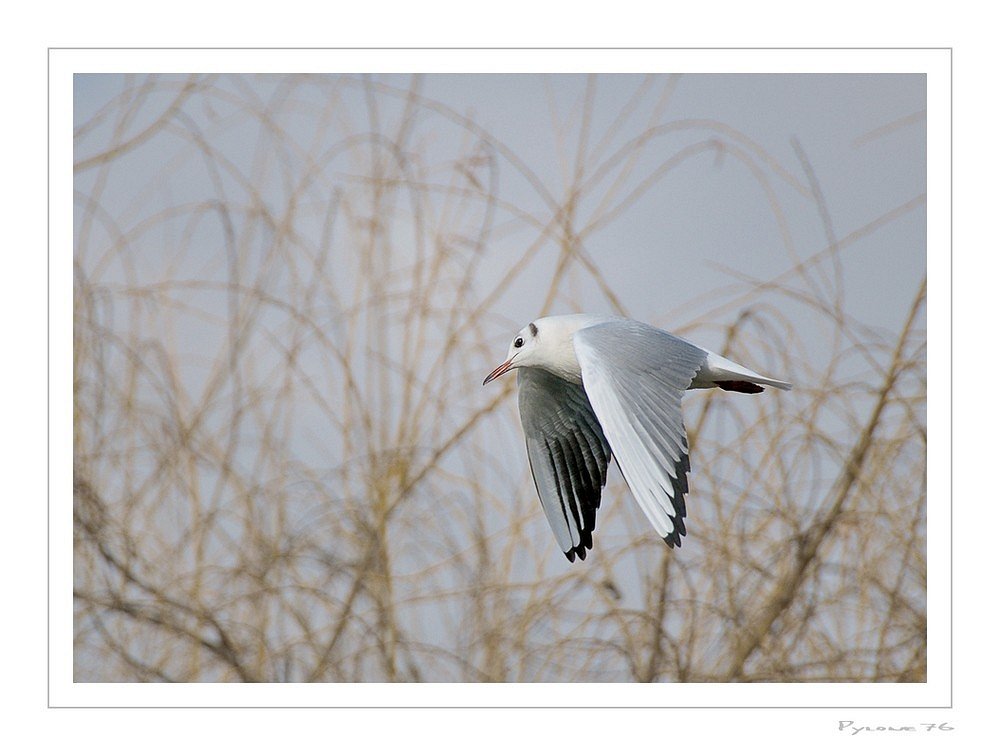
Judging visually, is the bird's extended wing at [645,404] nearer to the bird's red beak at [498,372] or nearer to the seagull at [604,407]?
the seagull at [604,407]

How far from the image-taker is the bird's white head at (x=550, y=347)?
111 inches

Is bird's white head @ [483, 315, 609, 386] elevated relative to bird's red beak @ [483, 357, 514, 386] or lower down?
elevated

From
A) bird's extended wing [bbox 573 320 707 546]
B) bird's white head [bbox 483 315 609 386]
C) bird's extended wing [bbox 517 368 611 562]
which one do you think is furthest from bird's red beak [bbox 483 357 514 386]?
bird's extended wing [bbox 573 320 707 546]

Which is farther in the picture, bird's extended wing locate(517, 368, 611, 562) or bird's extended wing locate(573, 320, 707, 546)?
bird's extended wing locate(517, 368, 611, 562)

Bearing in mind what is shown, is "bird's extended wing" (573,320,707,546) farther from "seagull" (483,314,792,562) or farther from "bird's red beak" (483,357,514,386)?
"bird's red beak" (483,357,514,386)

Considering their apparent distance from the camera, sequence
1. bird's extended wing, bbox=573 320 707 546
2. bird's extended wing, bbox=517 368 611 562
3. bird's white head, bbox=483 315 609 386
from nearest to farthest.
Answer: bird's extended wing, bbox=573 320 707 546, bird's white head, bbox=483 315 609 386, bird's extended wing, bbox=517 368 611 562

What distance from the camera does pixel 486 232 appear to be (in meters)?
2.92

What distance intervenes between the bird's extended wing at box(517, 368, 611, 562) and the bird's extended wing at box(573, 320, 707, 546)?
0.46 meters

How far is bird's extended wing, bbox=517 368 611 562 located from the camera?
9.73ft

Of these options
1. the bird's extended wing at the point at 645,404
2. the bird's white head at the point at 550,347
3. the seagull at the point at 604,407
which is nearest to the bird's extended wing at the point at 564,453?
the seagull at the point at 604,407

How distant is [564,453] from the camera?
306 centimetres
